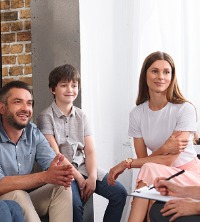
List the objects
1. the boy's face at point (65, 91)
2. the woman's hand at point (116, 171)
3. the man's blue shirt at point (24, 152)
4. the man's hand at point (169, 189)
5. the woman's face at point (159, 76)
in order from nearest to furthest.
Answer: the man's hand at point (169, 189), the man's blue shirt at point (24, 152), the woman's hand at point (116, 171), the woman's face at point (159, 76), the boy's face at point (65, 91)

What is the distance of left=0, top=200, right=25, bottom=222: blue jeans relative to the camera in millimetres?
2051

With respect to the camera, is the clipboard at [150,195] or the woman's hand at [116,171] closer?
the clipboard at [150,195]

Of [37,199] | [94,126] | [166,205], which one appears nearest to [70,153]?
[37,199]

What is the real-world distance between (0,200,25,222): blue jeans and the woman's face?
3.75 feet

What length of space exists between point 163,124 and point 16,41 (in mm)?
1374

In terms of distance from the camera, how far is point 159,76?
2736mm

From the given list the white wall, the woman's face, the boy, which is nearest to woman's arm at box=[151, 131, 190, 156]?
the woman's face

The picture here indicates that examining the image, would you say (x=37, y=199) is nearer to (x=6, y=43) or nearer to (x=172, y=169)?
(x=172, y=169)

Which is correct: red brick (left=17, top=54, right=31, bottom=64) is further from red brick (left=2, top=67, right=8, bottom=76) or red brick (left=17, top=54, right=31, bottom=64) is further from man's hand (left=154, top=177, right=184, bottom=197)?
man's hand (left=154, top=177, right=184, bottom=197)

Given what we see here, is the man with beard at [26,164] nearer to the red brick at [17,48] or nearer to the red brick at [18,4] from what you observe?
the red brick at [17,48]

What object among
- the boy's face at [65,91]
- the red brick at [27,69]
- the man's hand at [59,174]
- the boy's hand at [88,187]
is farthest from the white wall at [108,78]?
the man's hand at [59,174]

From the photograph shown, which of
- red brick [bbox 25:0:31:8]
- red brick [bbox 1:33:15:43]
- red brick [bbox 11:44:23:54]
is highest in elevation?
red brick [bbox 25:0:31:8]

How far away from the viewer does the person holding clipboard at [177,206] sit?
179cm

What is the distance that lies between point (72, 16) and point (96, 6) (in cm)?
24
